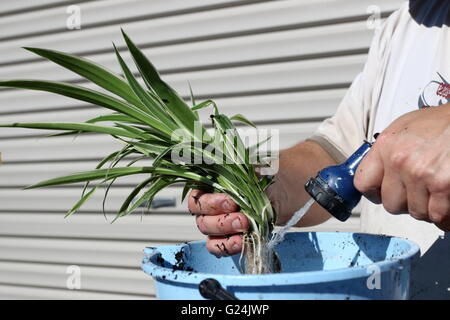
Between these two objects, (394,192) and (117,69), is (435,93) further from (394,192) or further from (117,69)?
(117,69)

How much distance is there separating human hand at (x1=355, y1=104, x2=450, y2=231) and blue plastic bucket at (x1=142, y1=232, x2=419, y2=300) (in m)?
0.08

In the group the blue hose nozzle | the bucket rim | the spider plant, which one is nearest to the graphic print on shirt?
the blue hose nozzle

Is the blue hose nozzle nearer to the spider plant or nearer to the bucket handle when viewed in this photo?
the spider plant

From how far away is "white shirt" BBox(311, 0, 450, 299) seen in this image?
144 cm

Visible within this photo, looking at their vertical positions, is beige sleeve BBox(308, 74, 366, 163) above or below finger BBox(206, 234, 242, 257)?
above

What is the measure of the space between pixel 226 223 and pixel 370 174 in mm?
372

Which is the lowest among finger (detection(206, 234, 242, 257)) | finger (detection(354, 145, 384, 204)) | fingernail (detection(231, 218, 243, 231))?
finger (detection(206, 234, 242, 257))

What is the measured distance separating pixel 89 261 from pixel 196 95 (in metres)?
1.48

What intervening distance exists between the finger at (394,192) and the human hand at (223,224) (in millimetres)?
330

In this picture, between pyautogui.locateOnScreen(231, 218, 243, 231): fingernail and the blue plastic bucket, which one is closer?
the blue plastic bucket

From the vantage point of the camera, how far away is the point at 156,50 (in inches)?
142

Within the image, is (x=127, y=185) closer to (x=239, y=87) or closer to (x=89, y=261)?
(x=89, y=261)

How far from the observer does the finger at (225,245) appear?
1271mm

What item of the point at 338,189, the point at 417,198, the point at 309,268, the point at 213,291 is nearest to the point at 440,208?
the point at 417,198
